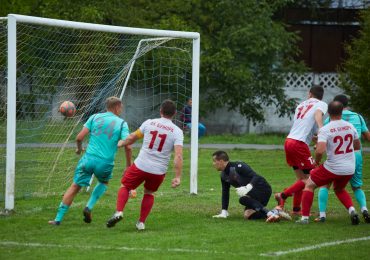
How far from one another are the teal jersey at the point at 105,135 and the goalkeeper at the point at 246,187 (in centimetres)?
156

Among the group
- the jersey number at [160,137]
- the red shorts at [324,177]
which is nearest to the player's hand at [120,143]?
the jersey number at [160,137]

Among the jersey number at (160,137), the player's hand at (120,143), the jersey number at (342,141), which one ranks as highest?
the jersey number at (160,137)

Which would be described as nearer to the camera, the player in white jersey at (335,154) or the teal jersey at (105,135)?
the teal jersey at (105,135)

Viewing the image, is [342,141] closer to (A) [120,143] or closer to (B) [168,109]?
(B) [168,109]

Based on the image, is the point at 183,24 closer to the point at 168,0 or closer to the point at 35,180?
the point at 168,0

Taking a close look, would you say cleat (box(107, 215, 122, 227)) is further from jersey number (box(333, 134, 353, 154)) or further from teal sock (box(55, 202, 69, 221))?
jersey number (box(333, 134, 353, 154))

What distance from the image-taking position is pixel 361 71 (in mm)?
25609

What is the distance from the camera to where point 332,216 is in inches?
509

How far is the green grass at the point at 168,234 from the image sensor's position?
9586 millimetres

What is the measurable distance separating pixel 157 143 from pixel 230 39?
21.8 meters

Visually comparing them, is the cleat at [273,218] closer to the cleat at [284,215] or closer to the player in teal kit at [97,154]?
the cleat at [284,215]

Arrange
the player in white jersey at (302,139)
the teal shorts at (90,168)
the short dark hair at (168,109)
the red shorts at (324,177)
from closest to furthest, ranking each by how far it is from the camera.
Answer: the short dark hair at (168,109)
the teal shorts at (90,168)
the red shorts at (324,177)
the player in white jersey at (302,139)

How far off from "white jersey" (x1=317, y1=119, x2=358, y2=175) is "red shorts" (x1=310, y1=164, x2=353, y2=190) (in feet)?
0.20

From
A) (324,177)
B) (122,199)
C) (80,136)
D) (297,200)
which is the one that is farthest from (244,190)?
(80,136)
